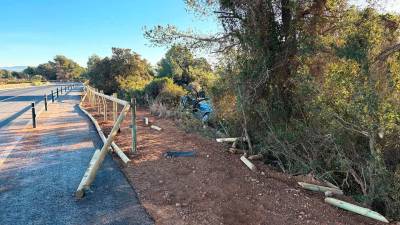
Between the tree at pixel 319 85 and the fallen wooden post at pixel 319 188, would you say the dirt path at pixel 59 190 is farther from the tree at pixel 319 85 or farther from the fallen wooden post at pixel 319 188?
the tree at pixel 319 85

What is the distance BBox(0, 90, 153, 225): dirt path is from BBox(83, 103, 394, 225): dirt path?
32 centimetres

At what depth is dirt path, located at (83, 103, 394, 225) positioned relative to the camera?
4746 mm

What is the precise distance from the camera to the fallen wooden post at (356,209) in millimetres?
4699

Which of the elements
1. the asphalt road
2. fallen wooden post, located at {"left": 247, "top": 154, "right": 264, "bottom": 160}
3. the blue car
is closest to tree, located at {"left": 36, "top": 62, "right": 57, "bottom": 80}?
the asphalt road

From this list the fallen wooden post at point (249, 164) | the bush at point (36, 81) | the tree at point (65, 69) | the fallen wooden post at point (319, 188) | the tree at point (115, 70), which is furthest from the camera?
the tree at point (65, 69)

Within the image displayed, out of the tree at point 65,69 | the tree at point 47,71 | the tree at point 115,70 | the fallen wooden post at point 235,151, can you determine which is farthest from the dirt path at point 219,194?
the tree at point 47,71

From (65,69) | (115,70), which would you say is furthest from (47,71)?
(115,70)

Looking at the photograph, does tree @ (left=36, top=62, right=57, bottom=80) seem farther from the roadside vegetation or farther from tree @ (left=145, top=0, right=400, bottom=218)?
tree @ (left=145, top=0, right=400, bottom=218)

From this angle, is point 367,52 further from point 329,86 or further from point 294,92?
point 294,92

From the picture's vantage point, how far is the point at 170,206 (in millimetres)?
5164

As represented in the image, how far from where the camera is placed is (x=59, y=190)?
5.86 meters

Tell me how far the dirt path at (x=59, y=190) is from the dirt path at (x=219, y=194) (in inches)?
12.4

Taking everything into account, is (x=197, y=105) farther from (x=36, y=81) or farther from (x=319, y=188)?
(x=36, y=81)

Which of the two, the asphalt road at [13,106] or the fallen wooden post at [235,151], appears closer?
the fallen wooden post at [235,151]
